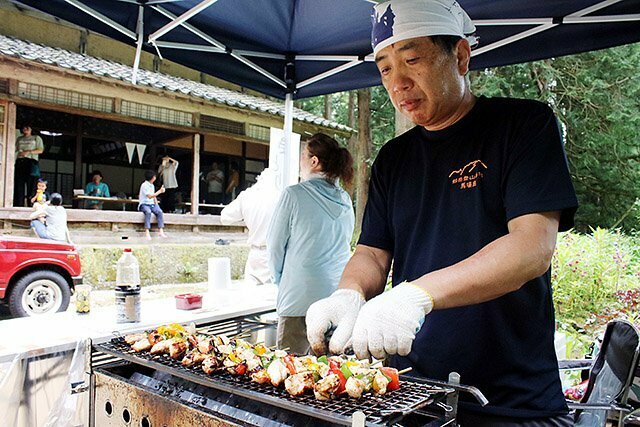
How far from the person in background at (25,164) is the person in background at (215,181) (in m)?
5.17

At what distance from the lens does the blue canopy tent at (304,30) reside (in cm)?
315

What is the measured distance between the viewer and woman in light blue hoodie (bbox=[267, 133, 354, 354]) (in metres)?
4.01

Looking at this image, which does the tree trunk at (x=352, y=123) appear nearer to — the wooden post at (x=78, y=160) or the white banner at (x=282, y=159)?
the wooden post at (x=78, y=160)

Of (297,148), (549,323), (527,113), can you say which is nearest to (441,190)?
(527,113)

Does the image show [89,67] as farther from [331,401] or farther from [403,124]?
[331,401]

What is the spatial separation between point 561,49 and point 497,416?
2.89 meters

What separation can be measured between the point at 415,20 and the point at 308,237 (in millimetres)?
2564

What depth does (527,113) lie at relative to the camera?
5.20 ft

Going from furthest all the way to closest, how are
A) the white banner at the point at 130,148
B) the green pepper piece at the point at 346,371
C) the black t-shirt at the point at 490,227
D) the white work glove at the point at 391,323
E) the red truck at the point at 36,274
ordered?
the white banner at the point at 130,148, the red truck at the point at 36,274, the green pepper piece at the point at 346,371, the black t-shirt at the point at 490,227, the white work glove at the point at 391,323

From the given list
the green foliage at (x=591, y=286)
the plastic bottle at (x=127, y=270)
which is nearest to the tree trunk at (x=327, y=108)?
the green foliage at (x=591, y=286)

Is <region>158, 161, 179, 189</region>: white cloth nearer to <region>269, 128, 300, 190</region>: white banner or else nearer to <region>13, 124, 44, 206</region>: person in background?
<region>13, 124, 44, 206</region>: person in background

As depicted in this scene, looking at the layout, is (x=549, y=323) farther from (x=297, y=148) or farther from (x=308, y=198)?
(x=297, y=148)

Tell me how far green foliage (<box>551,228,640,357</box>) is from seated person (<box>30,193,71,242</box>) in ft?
28.4

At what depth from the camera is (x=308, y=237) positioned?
4008mm
